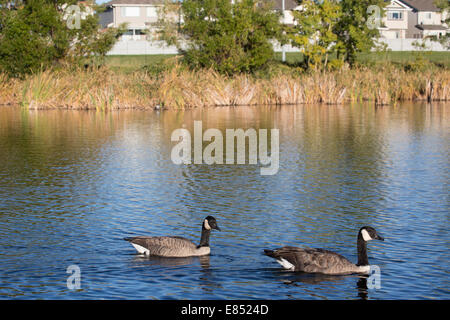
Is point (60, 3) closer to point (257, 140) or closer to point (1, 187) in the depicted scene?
point (257, 140)

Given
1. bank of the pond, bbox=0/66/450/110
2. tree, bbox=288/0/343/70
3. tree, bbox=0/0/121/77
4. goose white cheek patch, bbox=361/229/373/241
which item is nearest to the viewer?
goose white cheek patch, bbox=361/229/373/241

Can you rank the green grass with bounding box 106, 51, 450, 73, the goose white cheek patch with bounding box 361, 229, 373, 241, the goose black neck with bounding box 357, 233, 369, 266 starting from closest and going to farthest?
the goose black neck with bounding box 357, 233, 369, 266 → the goose white cheek patch with bounding box 361, 229, 373, 241 → the green grass with bounding box 106, 51, 450, 73

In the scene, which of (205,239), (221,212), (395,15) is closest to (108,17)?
(395,15)

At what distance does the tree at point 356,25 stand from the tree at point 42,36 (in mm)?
23288

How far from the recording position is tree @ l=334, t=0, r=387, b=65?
216 feet

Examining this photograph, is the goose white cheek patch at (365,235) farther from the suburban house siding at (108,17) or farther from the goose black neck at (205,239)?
the suburban house siding at (108,17)

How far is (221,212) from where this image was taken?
16.5 metres

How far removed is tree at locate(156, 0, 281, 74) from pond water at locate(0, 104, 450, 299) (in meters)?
24.5

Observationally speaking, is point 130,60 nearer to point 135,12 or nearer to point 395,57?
point 395,57

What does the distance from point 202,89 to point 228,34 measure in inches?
480

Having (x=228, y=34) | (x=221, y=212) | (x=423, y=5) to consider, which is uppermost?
(x=423, y=5)

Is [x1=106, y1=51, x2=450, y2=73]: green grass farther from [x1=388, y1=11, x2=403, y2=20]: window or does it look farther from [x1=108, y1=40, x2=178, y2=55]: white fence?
[x1=388, y1=11, x2=403, y2=20]: window

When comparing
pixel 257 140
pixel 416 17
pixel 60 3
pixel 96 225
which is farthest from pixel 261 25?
pixel 416 17

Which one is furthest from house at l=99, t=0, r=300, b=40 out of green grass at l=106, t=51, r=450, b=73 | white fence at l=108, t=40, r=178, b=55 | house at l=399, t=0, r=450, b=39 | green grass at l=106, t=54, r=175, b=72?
green grass at l=106, t=54, r=175, b=72
